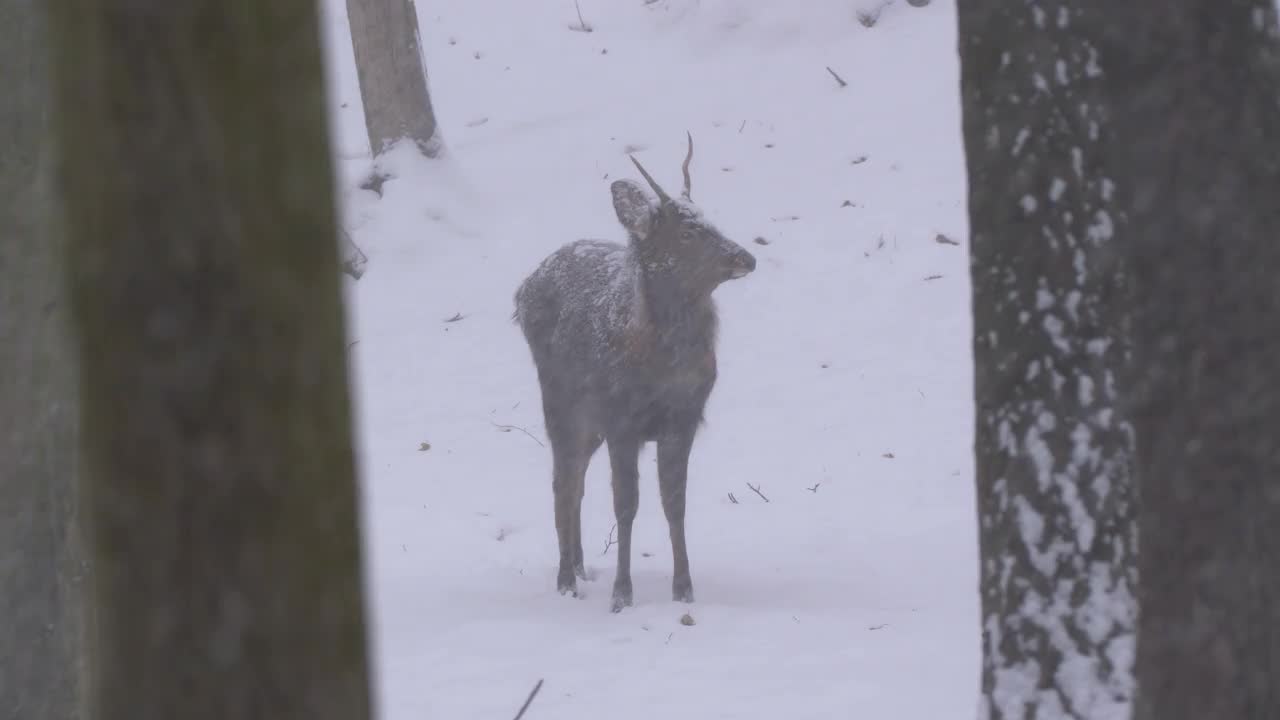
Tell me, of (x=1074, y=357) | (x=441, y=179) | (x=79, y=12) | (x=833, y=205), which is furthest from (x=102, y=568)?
(x=441, y=179)

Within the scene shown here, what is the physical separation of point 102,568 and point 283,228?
39 centimetres

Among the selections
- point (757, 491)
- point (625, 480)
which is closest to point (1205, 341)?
point (625, 480)

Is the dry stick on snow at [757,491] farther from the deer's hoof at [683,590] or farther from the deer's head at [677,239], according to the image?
the deer's head at [677,239]

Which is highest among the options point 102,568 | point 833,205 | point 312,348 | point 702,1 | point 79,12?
point 79,12

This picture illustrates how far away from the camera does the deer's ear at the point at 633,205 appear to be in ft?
25.6

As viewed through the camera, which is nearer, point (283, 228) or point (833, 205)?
point (283, 228)

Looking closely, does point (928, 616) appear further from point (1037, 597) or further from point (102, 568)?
point (102, 568)

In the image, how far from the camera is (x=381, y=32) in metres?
15.9

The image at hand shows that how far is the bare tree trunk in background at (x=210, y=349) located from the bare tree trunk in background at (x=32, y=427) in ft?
8.63

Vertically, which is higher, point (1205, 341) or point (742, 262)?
point (1205, 341)

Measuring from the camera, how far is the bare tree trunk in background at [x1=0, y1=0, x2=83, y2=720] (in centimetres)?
395

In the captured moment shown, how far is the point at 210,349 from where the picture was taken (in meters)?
1.43

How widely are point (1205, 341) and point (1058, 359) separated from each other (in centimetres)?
31

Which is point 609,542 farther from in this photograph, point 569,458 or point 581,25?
point 581,25
